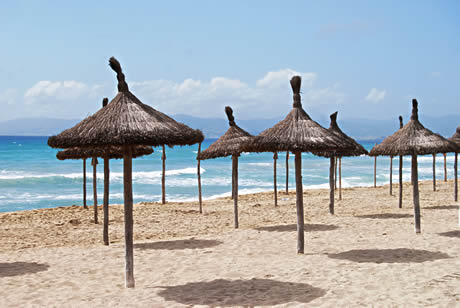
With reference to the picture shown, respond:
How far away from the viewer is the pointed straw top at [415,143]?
37.7ft

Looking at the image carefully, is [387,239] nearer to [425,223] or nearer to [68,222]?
[425,223]

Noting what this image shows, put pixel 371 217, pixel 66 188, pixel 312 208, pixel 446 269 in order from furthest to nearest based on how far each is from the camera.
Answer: pixel 66 188
pixel 312 208
pixel 371 217
pixel 446 269

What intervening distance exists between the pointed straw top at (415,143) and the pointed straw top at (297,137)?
2998 mm

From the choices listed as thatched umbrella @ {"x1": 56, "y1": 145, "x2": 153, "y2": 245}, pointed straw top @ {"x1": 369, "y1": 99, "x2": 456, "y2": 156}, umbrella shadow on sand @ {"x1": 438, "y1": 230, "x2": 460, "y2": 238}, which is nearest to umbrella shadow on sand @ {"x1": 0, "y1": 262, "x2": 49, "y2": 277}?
thatched umbrella @ {"x1": 56, "y1": 145, "x2": 153, "y2": 245}

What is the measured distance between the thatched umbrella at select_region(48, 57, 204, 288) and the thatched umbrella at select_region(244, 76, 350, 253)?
203cm

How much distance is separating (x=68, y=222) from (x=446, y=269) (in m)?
11.6

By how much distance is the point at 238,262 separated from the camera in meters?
9.41

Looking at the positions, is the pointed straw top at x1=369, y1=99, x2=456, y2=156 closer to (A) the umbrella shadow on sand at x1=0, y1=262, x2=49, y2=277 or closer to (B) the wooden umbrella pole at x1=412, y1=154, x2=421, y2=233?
(B) the wooden umbrella pole at x1=412, y1=154, x2=421, y2=233

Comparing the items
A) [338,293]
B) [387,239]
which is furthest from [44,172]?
[338,293]

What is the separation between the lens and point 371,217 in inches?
616

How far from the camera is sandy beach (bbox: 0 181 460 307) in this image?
696 cm

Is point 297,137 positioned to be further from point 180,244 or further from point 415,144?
point 180,244

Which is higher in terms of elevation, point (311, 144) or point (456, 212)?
point (311, 144)

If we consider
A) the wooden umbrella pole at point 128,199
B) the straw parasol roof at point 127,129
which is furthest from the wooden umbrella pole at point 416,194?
the wooden umbrella pole at point 128,199
